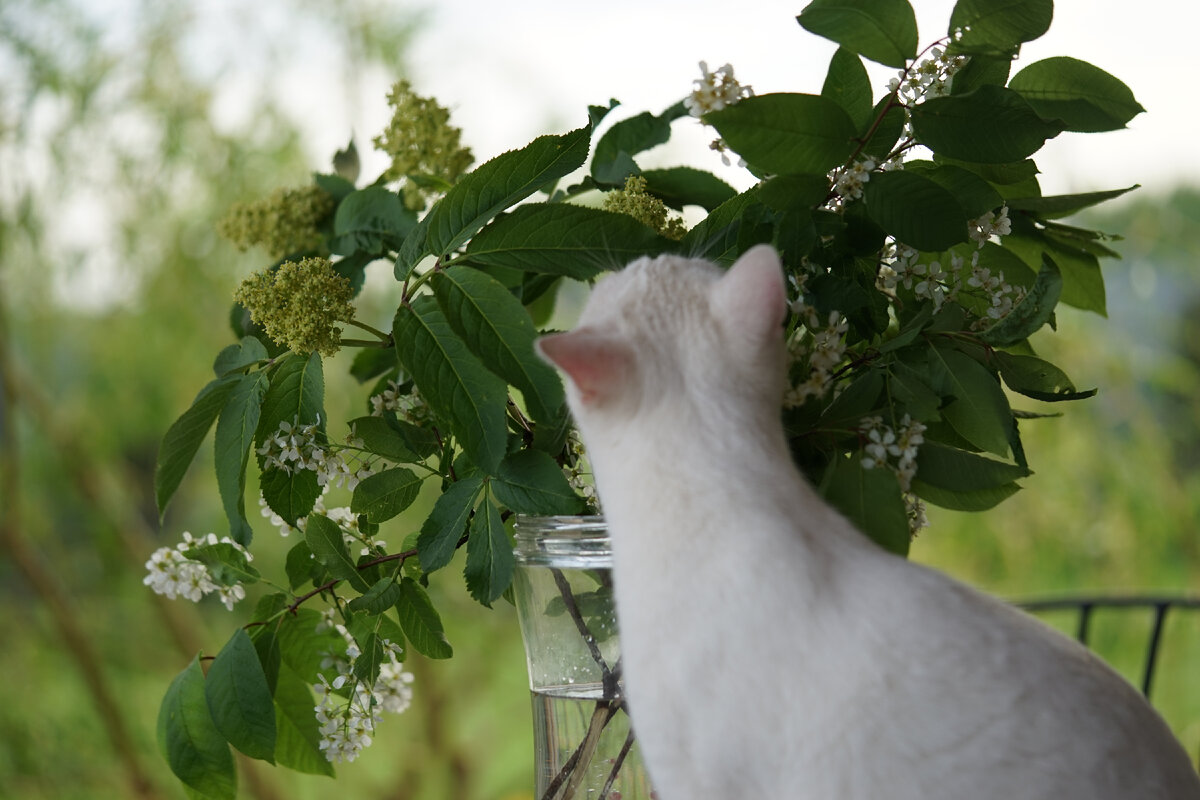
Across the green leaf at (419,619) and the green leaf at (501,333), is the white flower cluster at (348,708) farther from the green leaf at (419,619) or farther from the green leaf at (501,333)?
the green leaf at (501,333)

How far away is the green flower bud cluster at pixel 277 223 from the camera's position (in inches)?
25.5

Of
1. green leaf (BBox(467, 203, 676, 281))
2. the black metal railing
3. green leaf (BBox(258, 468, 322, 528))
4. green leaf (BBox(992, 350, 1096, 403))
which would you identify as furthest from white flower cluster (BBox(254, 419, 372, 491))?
the black metal railing

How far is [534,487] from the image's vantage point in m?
0.49

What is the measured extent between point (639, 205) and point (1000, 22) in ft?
0.62

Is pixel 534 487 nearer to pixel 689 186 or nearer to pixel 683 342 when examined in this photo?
pixel 683 342

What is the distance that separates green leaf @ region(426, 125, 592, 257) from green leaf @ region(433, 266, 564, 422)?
0.03 metres

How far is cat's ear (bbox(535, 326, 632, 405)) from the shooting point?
41 centimetres

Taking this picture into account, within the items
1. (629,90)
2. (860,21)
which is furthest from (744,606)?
(629,90)

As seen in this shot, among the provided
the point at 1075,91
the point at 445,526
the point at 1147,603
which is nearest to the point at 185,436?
the point at 445,526

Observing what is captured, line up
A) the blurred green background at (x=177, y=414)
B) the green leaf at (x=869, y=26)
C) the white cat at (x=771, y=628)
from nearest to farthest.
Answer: the white cat at (x=771, y=628) → the green leaf at (x=869, y=26) → the blurred green background at (x=177, y=414)

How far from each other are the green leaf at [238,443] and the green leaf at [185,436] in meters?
0.02

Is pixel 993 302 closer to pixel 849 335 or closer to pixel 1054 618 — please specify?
pixel 849 335

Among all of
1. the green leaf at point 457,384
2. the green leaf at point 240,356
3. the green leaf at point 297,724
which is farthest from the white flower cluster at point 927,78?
the green leaf at point 297,724

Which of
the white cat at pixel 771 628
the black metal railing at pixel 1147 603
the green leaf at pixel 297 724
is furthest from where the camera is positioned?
the black metal railing at pixel 1147 603
